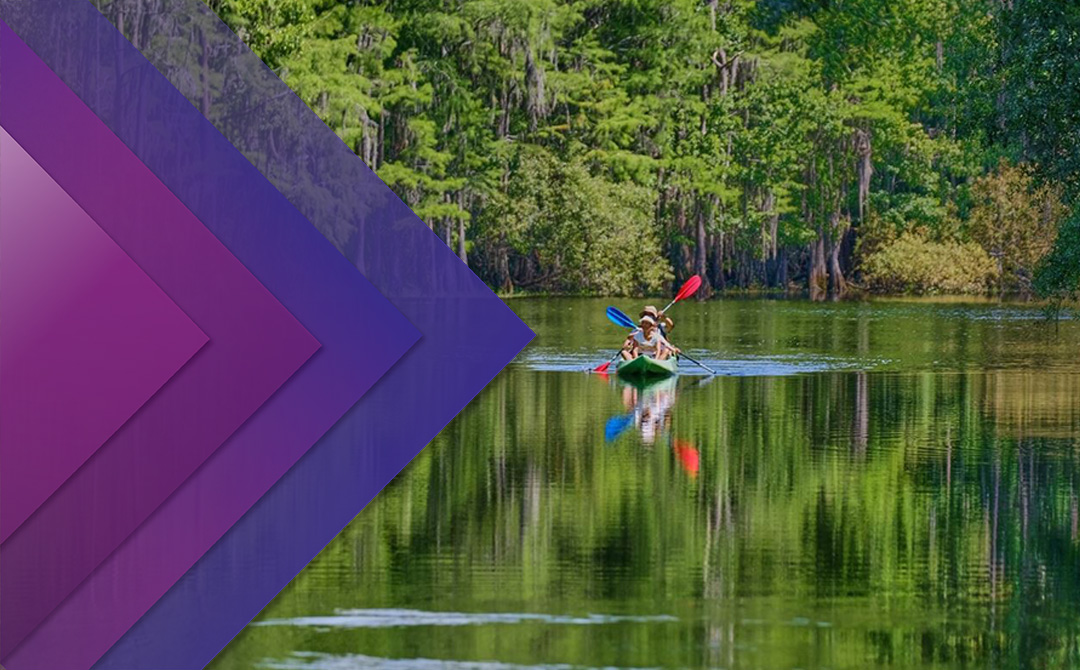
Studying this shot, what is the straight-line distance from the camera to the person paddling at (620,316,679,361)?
2294 centimetres

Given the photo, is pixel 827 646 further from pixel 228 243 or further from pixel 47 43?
pixel 47 43

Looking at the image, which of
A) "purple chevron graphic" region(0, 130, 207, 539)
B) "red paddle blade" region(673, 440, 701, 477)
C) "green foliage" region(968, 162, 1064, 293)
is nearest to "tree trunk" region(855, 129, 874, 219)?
"green foliage" region(968, 162, 1064, 293)

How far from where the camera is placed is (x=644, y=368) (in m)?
22.3

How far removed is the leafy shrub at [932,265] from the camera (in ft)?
168

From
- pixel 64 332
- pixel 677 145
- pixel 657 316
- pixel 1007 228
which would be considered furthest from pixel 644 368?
pixel 677 145

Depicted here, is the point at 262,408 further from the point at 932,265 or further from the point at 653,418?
the point at 932,265

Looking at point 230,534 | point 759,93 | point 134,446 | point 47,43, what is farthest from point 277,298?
point 759,93

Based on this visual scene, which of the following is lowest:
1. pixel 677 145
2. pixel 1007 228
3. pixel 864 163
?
pixel 1007 228

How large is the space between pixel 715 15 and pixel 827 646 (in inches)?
1759

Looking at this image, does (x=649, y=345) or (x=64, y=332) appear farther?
(x=649, y=345)

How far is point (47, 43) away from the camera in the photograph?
95.6 ft
